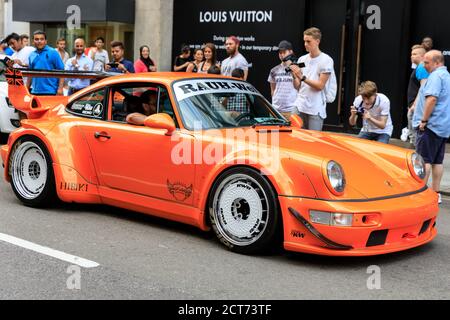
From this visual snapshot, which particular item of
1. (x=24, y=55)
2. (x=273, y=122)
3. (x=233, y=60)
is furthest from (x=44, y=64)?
(x=273, y=122)

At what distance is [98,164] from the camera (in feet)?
19.7

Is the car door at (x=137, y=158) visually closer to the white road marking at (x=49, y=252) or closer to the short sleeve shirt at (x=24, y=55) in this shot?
the white road marking at (x=49, y=252)

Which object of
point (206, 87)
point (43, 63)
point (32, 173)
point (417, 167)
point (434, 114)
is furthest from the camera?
point (43, 63)

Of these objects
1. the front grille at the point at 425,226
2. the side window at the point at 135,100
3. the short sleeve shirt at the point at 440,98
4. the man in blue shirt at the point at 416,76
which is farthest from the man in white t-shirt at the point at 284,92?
the front grille at the point at 425,226

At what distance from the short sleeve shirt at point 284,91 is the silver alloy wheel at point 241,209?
4063mm

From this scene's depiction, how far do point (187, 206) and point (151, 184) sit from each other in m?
0.43

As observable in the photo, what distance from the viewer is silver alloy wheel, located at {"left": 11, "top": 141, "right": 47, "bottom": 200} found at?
6398 millimetres

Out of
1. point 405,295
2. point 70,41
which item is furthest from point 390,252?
point 70,41

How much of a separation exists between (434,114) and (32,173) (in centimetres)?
449

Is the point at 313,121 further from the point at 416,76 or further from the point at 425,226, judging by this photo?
the point at 425,226

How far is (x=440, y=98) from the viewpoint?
24.2ft

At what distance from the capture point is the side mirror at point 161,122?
5.38 meters

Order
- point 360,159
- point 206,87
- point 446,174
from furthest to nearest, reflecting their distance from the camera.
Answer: point 446,174 → point 206,87 → point 360,159

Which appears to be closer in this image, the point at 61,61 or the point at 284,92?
the point at 284,92
